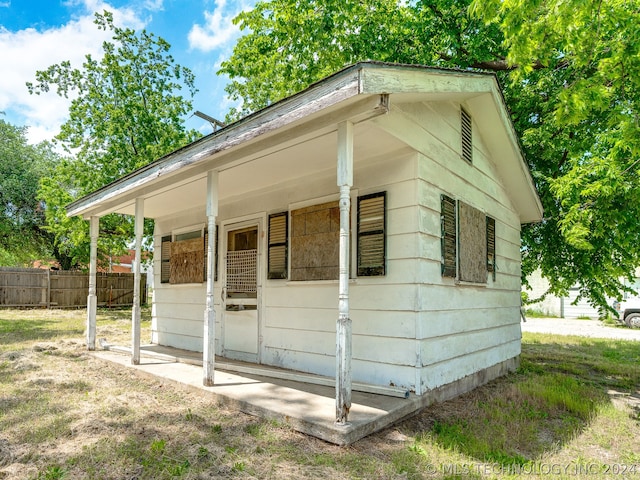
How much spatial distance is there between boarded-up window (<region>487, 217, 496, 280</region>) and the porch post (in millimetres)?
3376

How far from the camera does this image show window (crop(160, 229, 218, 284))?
7.00 meters

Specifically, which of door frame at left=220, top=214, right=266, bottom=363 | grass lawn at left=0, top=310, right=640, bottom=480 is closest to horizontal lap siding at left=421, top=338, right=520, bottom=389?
grass lawn at left=0, top=310, right=640, bottom=480

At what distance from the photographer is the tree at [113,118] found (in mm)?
14875

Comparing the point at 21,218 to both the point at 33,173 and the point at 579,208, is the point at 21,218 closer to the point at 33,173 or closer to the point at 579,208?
the point at 33,173

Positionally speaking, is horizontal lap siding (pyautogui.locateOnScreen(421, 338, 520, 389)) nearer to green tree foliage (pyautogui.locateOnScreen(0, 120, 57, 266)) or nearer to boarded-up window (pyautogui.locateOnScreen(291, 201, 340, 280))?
boarded-up window (pyautogui.locateOnScreen(291, 201, 340, 280))

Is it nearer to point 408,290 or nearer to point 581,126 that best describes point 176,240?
point 408,290

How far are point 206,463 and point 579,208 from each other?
640 centimetres

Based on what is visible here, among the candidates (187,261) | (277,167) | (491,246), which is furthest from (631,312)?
(277,167)

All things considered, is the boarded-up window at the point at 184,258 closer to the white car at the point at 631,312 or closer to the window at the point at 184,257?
the window at the point at 184,257

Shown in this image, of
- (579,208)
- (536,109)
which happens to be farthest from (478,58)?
(579,208)

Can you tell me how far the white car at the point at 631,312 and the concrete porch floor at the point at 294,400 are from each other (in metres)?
15.3

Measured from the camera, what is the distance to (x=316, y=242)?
514 cm

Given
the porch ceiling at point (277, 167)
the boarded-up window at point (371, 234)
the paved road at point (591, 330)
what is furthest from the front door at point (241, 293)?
the paved road at point (591, 330)

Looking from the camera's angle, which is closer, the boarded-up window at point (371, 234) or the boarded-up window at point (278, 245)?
the boarded-up window at point (371, 234)
